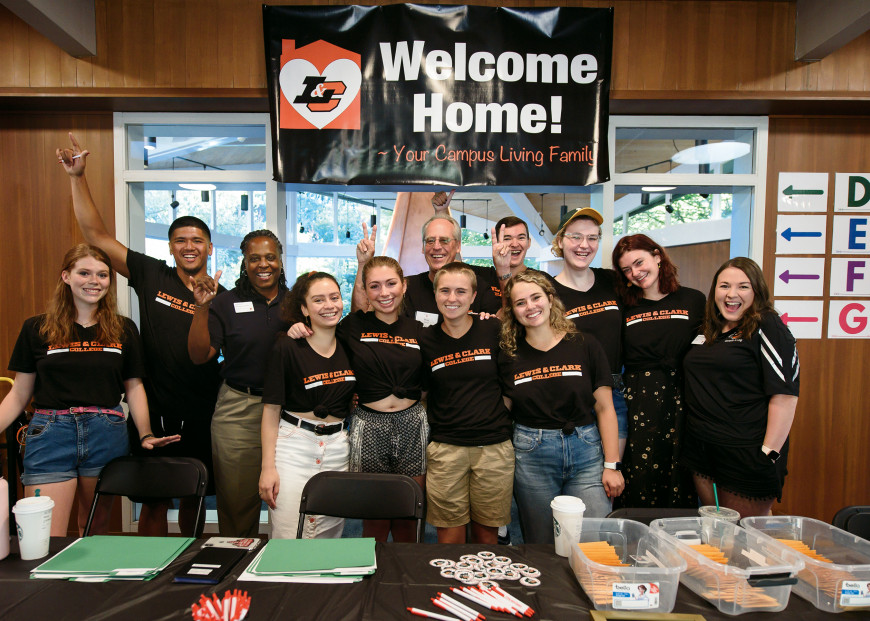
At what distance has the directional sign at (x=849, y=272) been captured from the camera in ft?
10.7

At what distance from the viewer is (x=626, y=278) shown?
8.43ft

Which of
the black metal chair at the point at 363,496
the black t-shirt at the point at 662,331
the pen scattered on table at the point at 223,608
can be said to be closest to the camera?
the pen scattered on table at the point at 223,608

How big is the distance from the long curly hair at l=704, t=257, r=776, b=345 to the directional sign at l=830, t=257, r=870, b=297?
153cm

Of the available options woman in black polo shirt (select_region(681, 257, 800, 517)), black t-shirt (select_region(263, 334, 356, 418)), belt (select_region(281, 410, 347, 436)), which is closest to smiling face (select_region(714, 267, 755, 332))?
woman in black polo shirt (select_region(681, 257, 800, 517))

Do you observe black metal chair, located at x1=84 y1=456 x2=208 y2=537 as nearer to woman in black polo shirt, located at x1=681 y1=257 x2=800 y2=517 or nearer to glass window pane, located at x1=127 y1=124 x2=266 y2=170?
glass window pane, located at x1=127 y1=124 x2=266 y2=170

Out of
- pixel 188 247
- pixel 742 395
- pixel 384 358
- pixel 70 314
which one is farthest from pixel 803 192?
pixel 70 314

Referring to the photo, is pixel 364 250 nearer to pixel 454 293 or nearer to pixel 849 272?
pixel 454 293

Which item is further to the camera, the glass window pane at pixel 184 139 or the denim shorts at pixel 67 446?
the glass window pane at pixel 184 139

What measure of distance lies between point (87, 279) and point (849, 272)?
4426 millimetres

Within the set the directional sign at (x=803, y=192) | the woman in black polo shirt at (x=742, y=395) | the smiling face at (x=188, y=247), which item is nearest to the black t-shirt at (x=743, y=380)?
the woman in black polo shirt at (x=742, y=395)

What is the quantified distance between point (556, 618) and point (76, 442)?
2173mm

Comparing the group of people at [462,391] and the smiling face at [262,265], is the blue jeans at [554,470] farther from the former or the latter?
the smiling face at [262,265]

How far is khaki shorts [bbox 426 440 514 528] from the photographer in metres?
2.17

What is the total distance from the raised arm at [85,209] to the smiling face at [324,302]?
138 centimetres
